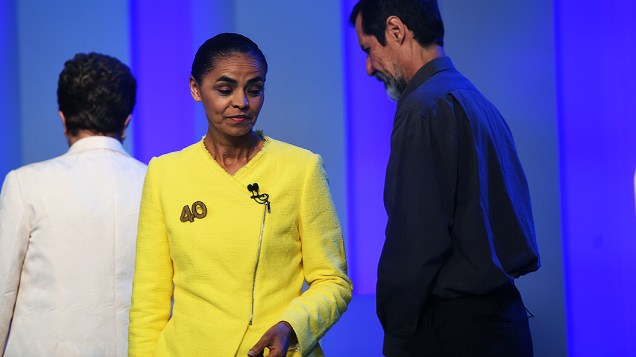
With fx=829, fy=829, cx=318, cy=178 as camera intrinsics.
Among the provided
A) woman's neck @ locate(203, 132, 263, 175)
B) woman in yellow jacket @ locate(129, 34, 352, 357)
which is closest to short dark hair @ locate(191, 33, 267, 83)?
woman in yellow jacket @ locate(129, 34, 352, 357)

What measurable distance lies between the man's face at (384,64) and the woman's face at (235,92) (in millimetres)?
448

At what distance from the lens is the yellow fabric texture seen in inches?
64.6

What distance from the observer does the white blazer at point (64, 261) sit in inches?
79.2

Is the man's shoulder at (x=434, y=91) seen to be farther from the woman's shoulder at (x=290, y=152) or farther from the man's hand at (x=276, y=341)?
the man's hand at (x=276, y=341)

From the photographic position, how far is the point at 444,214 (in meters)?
1.81

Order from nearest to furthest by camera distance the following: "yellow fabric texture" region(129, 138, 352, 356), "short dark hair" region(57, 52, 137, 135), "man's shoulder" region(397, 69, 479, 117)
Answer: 1. "yellow fabric texture" region(129, 138, 352, 356)
2. "man's shoulder" region(397, 69, 479, 117)
3. "short dark hair" region(57, 52, 137, 135)

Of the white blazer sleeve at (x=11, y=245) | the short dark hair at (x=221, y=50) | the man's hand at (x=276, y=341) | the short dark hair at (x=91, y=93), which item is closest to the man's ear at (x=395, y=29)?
the short dark hair at (x=221, y=50)

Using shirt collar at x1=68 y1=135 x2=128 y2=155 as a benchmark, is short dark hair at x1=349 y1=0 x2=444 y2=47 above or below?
above

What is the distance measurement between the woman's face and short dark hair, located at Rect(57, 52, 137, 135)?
1.64 feet

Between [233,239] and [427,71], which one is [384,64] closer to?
[427,71]

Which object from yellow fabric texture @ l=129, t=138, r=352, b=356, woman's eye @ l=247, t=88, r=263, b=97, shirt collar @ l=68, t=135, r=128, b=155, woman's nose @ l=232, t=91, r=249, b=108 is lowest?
yellow fabric texture @ l=129, t=138, r=352, b=356

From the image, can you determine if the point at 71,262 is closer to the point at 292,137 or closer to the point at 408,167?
the point at 408,167

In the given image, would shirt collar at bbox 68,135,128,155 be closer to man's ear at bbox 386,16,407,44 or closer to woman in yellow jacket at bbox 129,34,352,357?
woman in yellow jacket at bbox 129,34,352,357

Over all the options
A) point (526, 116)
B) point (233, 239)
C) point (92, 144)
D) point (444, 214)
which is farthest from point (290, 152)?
point (526, 116)
